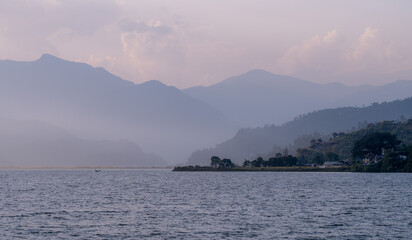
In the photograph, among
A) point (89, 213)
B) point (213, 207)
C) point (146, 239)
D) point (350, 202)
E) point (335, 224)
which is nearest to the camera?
point (146, 239)

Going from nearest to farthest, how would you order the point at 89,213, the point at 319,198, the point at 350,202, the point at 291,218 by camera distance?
the point at 291,218
the point at 89,213
the point at 350,202
the point at 319,198

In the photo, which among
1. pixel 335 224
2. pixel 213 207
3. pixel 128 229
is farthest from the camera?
pixel 213 207

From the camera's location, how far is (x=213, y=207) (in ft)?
299

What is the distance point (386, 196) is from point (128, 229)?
2598 inches

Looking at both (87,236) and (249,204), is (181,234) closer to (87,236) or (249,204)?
(87,236)

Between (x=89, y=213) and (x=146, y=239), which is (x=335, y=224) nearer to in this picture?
(x=146, y=239)

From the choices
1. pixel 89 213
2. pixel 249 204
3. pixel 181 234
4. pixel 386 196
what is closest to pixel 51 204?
pixel 89 213

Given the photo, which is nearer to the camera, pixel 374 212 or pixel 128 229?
pixel 128 229

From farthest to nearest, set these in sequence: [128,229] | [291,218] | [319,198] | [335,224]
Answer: [319,198], [291,218], [335,224], [128,229]

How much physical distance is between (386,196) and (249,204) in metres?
33.4

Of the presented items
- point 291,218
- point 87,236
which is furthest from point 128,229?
point 291,218

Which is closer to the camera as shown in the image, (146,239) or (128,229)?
(146,239)

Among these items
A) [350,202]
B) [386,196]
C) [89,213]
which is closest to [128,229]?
[89,213]

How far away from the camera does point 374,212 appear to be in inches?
3275
